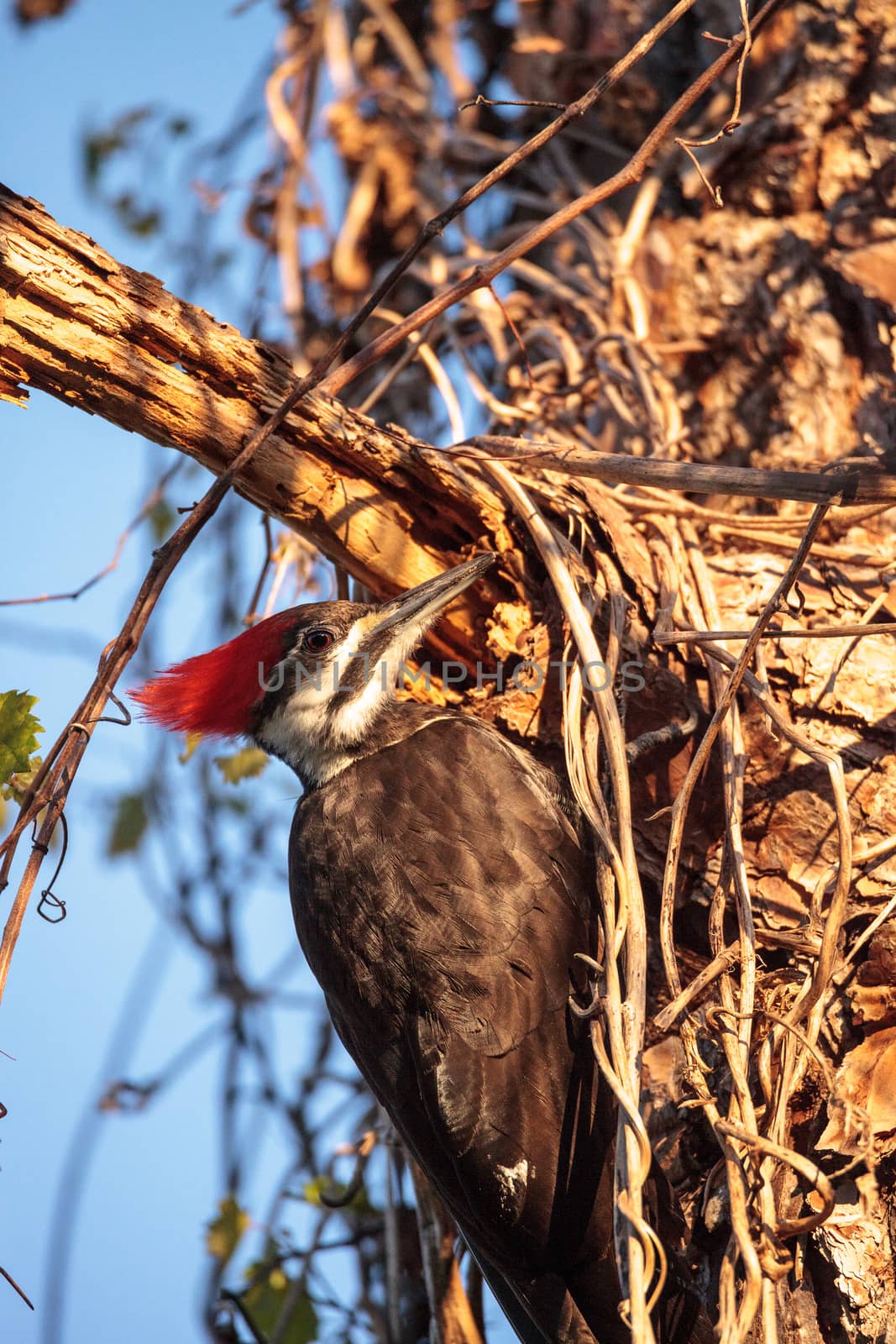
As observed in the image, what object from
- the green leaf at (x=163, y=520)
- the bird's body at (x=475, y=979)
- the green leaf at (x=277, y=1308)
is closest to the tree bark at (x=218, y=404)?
the bird's body at (x=475, y=979)

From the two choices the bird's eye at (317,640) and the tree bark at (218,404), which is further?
the bird's eye at (317,640)

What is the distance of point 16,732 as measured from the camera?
2.25 meters

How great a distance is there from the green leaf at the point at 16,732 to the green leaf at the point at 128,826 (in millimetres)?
1967

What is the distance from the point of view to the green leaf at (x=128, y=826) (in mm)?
4227

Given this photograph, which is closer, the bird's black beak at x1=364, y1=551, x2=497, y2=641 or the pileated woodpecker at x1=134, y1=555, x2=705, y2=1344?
the pileated woodpecker at x1=134, y1=555, x2=705, y2=1344

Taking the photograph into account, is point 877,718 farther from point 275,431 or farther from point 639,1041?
point 275,431

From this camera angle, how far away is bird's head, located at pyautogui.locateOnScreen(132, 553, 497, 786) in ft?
9.64

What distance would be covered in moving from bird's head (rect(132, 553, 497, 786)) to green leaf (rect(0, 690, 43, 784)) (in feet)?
2.23

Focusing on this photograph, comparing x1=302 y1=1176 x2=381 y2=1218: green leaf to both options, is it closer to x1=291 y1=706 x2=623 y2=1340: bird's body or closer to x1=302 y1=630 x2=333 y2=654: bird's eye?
x1=291 y1=706 x2=623 y2=1340: bird's body

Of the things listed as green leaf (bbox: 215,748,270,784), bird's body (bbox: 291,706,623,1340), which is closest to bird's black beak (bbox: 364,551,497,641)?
bird's body (bbox: 291,706,623,1340)

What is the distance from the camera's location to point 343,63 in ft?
14.3

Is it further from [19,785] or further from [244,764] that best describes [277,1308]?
[19,785]

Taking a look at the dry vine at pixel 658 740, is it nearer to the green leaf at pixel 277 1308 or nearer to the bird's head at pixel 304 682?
the bird's head at pixel 304 682

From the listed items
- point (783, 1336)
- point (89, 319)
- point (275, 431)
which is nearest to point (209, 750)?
point (275, 431)
